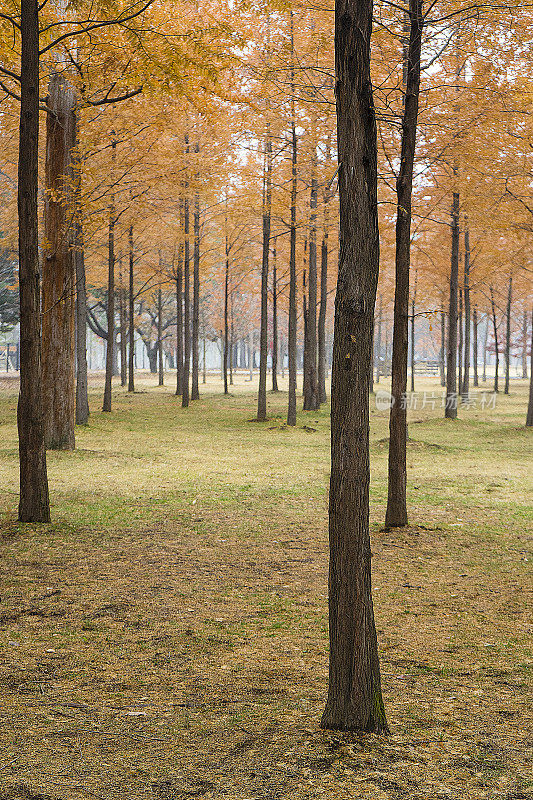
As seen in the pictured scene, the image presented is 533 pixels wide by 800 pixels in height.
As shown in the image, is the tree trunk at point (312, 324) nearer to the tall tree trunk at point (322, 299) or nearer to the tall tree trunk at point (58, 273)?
the tall tree trunk at point (322, 299)

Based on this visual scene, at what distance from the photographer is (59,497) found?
9219 mm

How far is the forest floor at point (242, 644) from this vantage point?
286 centimetres

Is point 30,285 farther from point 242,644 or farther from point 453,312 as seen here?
point 453,312

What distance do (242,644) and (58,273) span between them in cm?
947

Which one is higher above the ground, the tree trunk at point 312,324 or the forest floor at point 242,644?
the tree trunk at point 312,324

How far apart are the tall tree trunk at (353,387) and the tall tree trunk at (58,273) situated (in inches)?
380

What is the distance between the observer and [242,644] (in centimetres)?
457

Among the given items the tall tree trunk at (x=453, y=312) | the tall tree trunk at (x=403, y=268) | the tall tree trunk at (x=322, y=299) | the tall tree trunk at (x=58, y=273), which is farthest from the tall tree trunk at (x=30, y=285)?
the tall tree trunk at (x=453, y=312)

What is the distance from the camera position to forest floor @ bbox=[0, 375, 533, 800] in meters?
2.86

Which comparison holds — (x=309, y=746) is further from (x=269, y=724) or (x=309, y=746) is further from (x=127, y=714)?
(x=127, y=714)

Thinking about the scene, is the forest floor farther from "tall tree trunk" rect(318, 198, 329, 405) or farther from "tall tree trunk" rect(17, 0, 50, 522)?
"tall tree trunk" rect(318, 198, 329, 405)

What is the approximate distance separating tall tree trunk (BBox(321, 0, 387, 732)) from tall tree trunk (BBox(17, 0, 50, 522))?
4425 mm

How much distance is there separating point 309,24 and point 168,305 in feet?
112

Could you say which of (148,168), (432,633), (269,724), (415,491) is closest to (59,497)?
(415,491)
